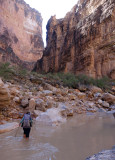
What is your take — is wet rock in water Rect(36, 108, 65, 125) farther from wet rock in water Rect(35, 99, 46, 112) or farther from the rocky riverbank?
wet rock in water Rect(35, 99, 46, 112)

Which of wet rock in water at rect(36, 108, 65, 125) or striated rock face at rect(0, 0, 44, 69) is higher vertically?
striated rock face at rect(0, 0, 44, 69)

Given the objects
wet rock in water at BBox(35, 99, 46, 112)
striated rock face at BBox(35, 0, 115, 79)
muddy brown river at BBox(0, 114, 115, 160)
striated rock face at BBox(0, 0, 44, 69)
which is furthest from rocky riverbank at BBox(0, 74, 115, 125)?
A: striated rock face at BBox(0, 0, 44, 69)

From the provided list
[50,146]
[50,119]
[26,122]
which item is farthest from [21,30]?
[50,146]

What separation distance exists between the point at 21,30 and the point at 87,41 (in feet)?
94.6

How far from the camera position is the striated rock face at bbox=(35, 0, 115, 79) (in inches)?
623

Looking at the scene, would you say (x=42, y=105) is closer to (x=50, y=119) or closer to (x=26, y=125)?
(x=50, y=119)

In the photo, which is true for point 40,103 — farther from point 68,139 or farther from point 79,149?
point 79,149

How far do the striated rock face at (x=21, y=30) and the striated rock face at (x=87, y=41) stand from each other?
40.3 ft

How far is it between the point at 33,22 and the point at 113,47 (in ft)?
120

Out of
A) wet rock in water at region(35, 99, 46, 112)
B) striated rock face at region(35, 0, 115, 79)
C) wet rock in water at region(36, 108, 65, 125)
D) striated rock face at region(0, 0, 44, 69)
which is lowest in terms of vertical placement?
wet rock in water at region(36, 108, 65, 125)

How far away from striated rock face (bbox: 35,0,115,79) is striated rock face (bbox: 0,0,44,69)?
12271 millimetres

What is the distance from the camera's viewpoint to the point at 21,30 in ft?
136

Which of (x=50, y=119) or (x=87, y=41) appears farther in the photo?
(x=87, y=41)

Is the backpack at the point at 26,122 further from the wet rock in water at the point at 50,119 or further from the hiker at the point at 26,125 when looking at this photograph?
the wet rock in water at the point at 50,119
